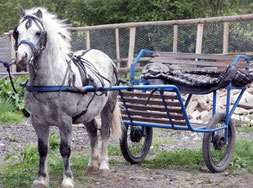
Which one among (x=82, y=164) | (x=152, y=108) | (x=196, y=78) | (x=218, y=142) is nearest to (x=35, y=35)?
(x=152, y=108)

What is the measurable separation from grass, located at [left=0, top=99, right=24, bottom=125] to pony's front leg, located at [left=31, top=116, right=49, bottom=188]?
430 cm

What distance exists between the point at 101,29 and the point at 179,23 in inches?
101

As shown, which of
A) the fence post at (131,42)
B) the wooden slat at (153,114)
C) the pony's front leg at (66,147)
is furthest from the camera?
the fence post at (131,42)

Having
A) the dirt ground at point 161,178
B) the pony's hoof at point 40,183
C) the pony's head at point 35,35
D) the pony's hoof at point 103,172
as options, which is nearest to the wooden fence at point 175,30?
the dirt ground at point 161,178

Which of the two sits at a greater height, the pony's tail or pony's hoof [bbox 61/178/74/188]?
the pony's tail

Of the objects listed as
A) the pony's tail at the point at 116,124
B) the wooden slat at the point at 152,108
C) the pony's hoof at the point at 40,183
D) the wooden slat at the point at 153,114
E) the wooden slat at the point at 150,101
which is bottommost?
the pony's hoof at the point at 40,183

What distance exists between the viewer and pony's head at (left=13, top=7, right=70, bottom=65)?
4168mm

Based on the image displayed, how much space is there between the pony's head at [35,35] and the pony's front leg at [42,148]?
80 centimetres

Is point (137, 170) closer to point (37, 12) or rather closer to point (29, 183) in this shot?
point (29, 183)

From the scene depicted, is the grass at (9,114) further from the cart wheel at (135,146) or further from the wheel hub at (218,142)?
the wheel hub at (218,142)

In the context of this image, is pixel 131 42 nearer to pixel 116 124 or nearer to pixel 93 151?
pixel 116 124

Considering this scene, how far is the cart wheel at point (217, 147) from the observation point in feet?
18.5

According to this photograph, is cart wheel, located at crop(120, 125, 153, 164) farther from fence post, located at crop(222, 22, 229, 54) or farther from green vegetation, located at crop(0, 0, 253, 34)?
green vegetation, located at crop(0, 0, 253, 34)

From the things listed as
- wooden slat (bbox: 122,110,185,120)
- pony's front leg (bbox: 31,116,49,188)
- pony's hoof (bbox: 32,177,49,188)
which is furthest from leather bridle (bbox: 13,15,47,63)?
wooden slat (bbox: 122,110,185,120)
